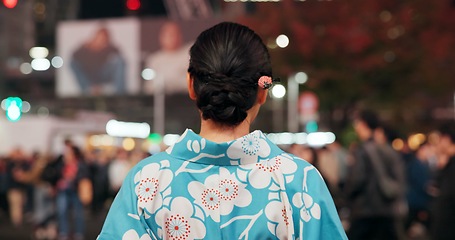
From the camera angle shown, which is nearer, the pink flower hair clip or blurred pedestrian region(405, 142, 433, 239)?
the pink flower hair clip

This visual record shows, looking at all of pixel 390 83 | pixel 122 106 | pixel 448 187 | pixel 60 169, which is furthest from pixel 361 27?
pixel 448 187

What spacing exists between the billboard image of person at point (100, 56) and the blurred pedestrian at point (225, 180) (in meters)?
18.0

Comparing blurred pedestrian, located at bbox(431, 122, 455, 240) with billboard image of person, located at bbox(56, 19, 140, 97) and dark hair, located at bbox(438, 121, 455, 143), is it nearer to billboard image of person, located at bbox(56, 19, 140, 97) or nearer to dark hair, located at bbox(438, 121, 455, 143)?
dark hair, located at bbox(438, 121, 455, 143)

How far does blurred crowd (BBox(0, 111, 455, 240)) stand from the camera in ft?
31.9

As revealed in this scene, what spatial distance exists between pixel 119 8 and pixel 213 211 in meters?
18.0

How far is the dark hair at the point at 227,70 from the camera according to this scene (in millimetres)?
2934

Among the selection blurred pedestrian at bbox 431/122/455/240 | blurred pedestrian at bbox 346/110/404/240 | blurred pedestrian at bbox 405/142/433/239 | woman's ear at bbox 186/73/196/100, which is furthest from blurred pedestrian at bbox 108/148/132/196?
A: woman's ear at bbox 186/73/196/100

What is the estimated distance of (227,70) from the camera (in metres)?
2.95

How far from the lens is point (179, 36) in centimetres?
2042

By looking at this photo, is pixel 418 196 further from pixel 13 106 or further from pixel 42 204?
pixel 13 106

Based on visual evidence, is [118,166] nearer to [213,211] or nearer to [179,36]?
[179,36]

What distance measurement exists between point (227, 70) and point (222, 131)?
20 cm

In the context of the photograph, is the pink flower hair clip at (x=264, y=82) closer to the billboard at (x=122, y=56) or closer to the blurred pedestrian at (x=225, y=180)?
the blurred pedestrian at (x=225, y=180)

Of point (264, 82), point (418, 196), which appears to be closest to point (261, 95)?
point (264, 82)
